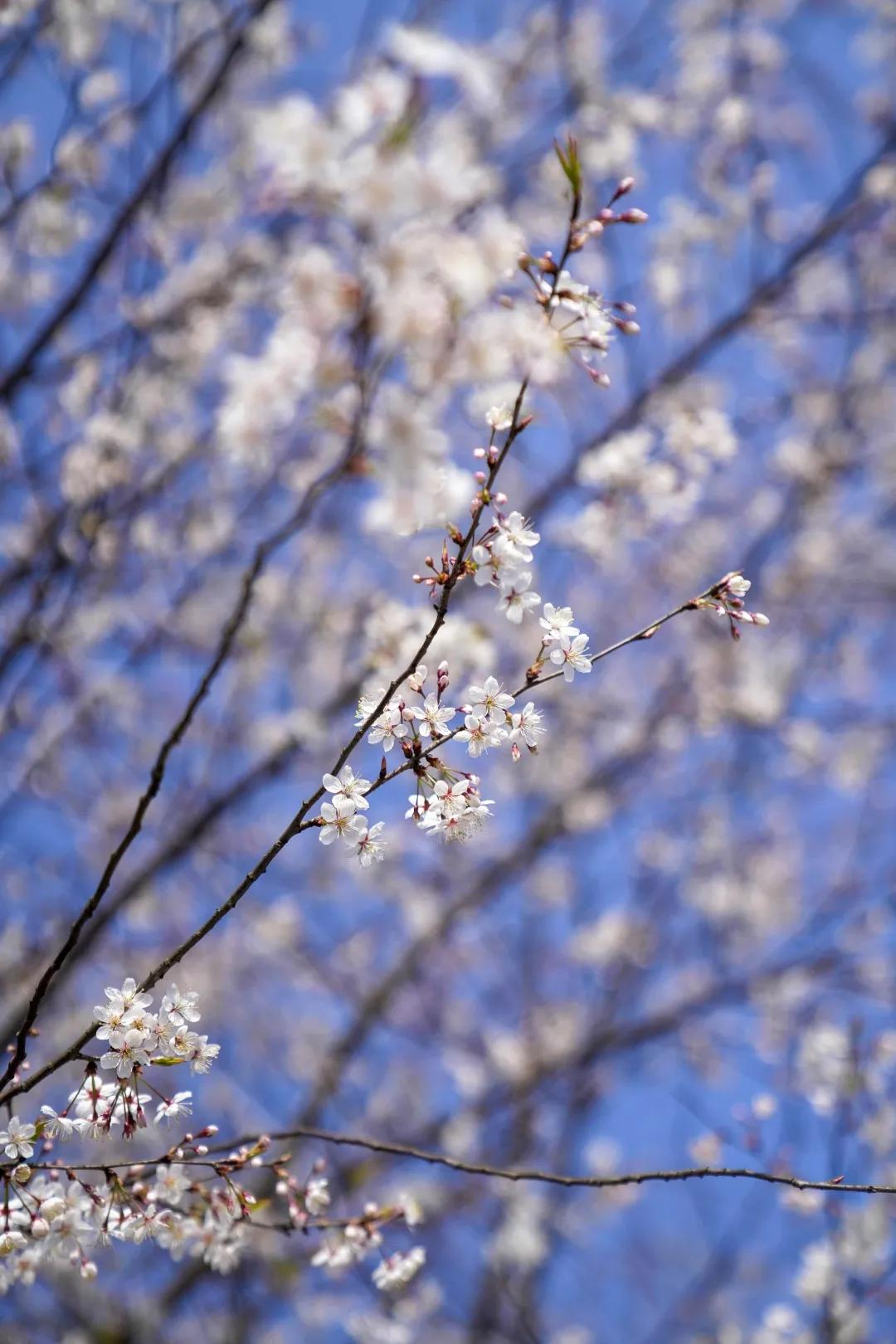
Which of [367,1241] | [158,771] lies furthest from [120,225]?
[367,1241]

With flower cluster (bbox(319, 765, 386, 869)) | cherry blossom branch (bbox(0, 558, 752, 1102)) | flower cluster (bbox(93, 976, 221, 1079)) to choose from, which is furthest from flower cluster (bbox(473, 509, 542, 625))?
flower cluster (bbox(93, 976, 221, 1079))

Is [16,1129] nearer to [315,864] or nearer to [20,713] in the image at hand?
[20,713]

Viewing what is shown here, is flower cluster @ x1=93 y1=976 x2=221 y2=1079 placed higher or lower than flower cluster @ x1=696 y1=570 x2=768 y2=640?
lower

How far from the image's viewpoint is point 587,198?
16.8ft

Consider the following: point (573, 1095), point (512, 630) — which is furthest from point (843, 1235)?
point (512, 630)

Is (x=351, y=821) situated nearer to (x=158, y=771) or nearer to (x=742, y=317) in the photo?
(x=158, y=771)

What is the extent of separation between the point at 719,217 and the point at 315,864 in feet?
17.0

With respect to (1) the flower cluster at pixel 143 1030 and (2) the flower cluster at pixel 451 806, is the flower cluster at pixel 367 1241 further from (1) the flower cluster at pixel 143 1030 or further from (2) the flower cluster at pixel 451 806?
(2) the flower cluster at pixel 451 806

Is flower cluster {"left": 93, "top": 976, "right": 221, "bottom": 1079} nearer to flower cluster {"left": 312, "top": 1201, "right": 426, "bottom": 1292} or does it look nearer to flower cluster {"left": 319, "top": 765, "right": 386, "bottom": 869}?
flower cluster {"left": 319, "top": 765, "right": 386, "bottom": 869}

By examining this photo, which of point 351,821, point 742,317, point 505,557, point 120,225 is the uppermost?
point 742,317

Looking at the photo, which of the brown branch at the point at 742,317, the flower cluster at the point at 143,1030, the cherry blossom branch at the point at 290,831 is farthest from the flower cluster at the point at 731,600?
the brown branch at the point at 742,317

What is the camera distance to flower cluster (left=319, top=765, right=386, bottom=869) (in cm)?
168

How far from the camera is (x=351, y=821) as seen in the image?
1.71 metres

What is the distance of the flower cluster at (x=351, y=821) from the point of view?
5.51 feet
